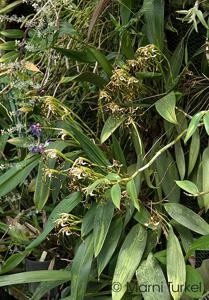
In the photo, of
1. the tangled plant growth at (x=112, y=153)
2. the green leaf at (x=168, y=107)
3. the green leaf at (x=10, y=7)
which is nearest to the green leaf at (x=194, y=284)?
the tangled plant growth at (x=112, y=153)

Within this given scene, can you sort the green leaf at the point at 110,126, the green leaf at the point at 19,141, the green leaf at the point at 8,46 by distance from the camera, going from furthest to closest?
the green leaf at the point at 8,46 → the green leaf at the point at 19,141 → the green leaf at the point at 110,126

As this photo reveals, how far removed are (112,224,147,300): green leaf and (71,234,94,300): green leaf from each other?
73 millimetres

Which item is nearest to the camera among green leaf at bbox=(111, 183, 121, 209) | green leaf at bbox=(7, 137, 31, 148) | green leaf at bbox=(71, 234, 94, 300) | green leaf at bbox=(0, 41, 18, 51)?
green leaf at bbox=(111, 183, 121, 209)

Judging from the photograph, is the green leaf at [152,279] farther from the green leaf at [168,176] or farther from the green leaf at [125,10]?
the green leaf at [125,10]

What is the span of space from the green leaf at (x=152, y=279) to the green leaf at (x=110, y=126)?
0.28 meters

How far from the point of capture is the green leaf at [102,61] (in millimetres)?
1192

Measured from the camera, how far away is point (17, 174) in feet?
4.09

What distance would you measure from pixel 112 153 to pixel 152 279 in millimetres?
336

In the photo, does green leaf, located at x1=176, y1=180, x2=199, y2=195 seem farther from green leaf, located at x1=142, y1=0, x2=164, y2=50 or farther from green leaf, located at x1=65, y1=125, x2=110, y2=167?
green leaf, located at x1=142, y1=0, x2=164, y2=50

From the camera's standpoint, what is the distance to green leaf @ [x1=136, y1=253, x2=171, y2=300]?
3.26ft

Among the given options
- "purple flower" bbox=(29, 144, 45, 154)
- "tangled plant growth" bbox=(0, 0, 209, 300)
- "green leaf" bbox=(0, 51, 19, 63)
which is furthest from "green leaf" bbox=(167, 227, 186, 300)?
"green leaf" bbox=(0, 51, 19, 63)

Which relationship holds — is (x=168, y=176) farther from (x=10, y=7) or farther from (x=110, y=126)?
(x=10, y=7)

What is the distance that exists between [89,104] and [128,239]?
1.46 ft

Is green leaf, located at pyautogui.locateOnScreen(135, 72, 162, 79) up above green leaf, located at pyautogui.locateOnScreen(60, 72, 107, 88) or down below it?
above
